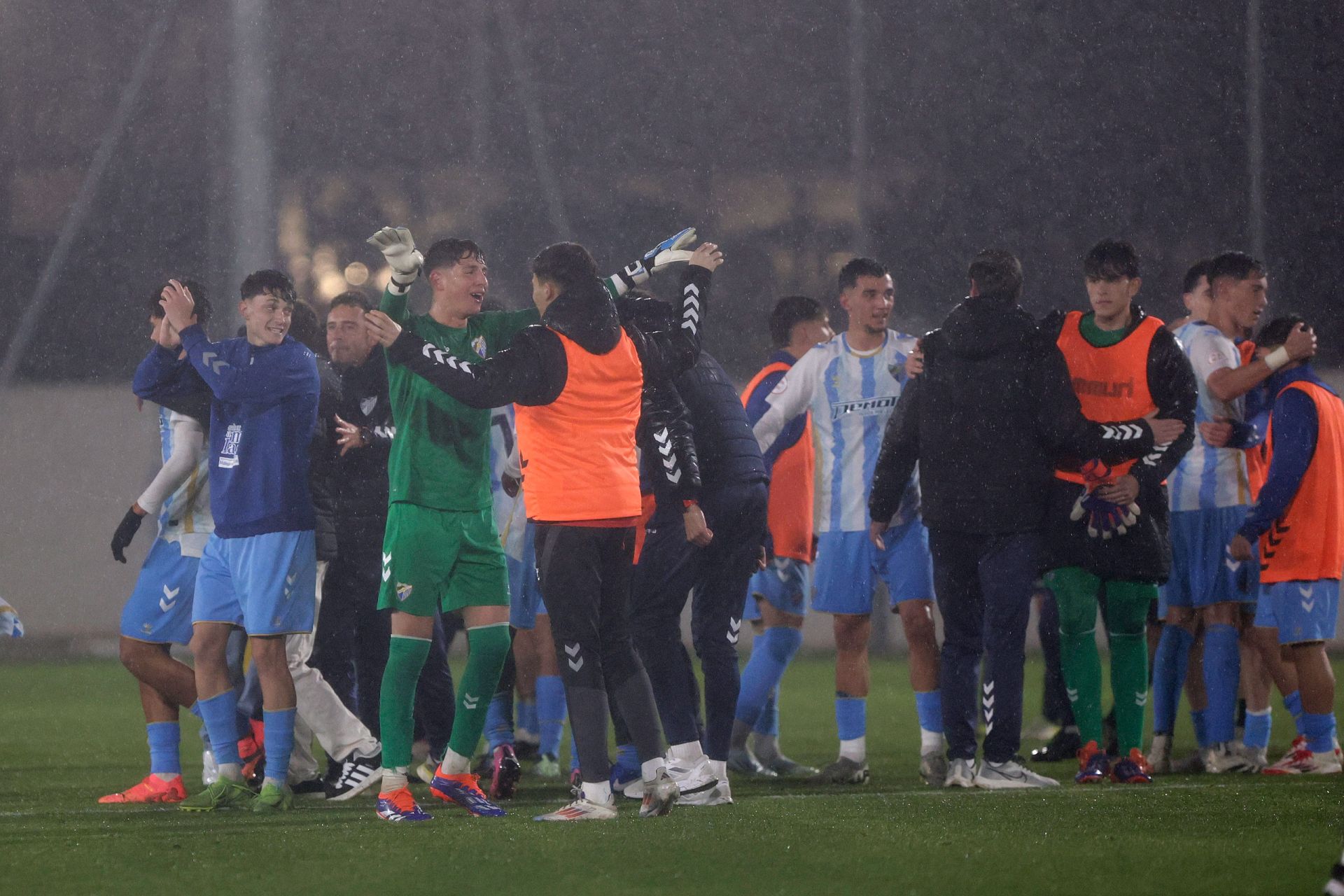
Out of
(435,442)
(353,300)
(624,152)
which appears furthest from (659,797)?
(624,152)

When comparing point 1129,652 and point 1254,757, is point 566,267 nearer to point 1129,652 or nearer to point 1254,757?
point 1129,652

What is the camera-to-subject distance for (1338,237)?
1427 centimetres

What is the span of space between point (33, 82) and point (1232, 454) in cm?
1117

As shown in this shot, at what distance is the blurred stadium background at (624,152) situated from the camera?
13.4m

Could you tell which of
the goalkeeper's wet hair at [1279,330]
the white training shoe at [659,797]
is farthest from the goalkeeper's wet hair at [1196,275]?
the white training shoe at [659,797]

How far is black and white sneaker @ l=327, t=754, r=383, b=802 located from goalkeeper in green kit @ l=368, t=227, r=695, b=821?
2.15 ft

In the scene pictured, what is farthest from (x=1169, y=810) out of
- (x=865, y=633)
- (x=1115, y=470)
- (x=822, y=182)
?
(x=822, y=182)

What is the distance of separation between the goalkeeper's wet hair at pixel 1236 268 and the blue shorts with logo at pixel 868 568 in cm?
156

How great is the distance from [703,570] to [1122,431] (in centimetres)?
149

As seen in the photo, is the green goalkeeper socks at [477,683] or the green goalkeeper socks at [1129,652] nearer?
the green goalkeeper socks at [477,683]

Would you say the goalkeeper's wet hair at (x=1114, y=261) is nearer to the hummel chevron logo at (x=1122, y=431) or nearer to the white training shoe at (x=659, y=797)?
the hummel chevron logo at (x=1122, y=431)

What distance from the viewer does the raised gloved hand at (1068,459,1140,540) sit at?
5.43 meters

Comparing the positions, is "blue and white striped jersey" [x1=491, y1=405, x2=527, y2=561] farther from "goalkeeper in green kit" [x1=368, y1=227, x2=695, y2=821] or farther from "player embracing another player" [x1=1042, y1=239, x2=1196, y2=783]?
"player embracing another player" [x1=1042, y1=239, x2=1196, y2=783]

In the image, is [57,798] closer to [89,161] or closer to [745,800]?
[745,800]
